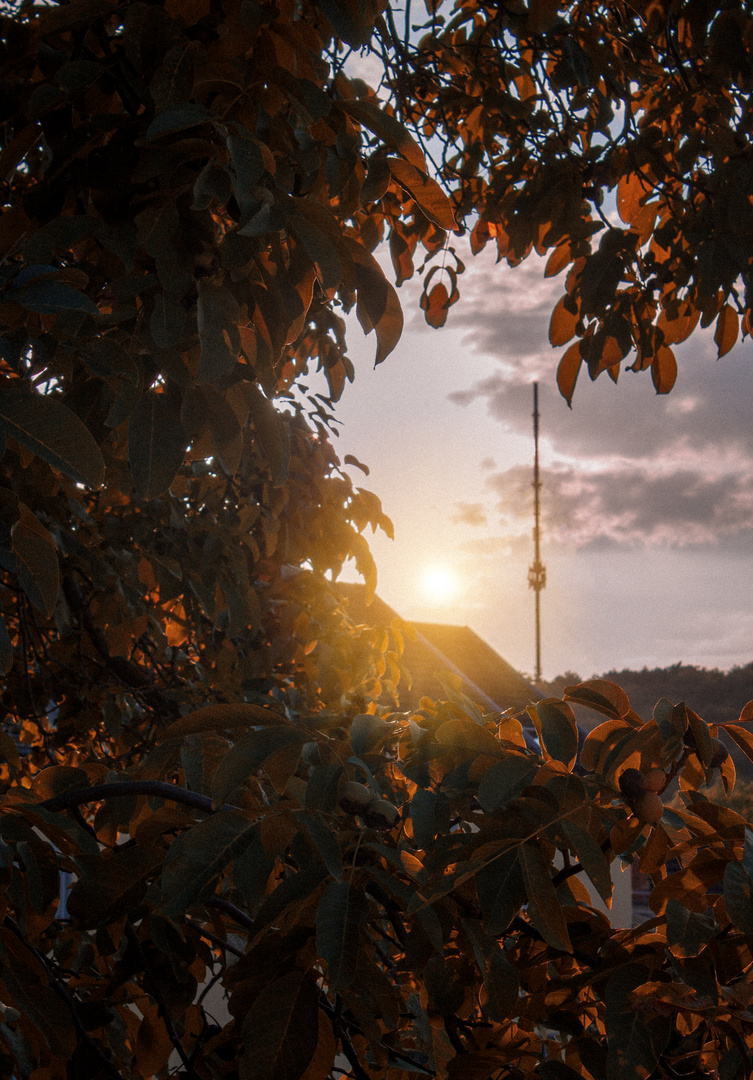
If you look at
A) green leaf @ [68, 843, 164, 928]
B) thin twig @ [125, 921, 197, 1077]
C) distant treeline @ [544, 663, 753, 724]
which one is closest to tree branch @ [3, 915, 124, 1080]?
thin twig @ [125, 921, 197, 1077]

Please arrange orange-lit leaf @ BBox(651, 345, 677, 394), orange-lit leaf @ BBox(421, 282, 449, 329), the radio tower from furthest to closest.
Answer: the radio tower, orange-lit leaf @ BBox(421, 282, 449, 329), orange-lit leaf @ BBox(651, 345, 677, 394)

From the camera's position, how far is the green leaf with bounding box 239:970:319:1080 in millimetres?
715

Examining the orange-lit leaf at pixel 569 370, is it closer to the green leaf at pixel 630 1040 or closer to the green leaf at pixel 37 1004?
the green leaf at pixel 630 1040

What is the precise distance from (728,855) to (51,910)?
2.60 feet

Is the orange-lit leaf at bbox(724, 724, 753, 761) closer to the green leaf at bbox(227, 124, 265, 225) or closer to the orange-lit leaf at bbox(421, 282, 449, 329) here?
the green leaf at bbox(227, 124, 265, 225)

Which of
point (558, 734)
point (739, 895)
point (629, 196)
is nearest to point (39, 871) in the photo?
point (558, 734)

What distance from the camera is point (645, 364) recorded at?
2.13 meters

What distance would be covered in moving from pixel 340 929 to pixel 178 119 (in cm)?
78

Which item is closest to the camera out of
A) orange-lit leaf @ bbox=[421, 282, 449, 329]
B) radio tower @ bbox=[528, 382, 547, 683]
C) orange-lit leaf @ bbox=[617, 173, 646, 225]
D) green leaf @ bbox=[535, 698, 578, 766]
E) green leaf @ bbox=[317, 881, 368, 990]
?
green leaf @ bbox=[317, 881, 368, 990]

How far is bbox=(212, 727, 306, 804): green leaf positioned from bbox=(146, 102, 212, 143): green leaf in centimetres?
60

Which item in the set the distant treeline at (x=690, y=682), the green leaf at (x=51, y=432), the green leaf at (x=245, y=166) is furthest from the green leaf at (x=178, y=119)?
the distant treeline at (x=690, y=682)

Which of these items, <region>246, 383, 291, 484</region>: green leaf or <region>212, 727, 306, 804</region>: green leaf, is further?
<region>246, 383, 291, 484</region>: green leaf

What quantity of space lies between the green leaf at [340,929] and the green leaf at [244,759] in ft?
0.47

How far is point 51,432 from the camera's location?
2.42 feet
